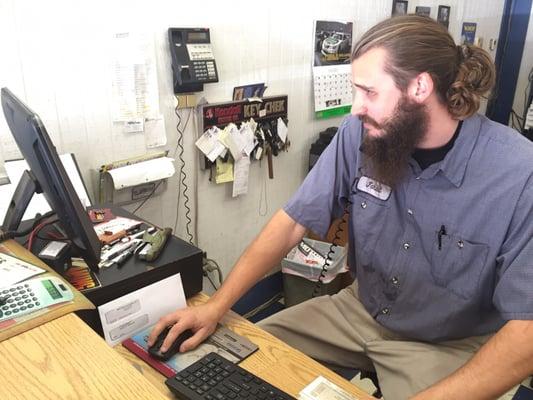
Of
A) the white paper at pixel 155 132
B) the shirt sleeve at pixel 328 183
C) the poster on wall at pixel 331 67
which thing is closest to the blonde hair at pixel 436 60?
the shirt sleeve at pixel 328 183

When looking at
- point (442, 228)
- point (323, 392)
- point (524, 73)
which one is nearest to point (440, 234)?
point (442, 228)

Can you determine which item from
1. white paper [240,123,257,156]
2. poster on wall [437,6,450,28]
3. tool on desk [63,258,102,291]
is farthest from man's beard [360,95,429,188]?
poster on wall [437,6,450,28]

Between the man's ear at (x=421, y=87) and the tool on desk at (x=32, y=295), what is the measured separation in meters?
0.89

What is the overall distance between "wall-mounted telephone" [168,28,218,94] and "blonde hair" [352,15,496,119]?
72cm

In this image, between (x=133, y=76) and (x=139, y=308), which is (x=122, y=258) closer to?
(x=139, y=308)

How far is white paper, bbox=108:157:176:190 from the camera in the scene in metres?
1.60

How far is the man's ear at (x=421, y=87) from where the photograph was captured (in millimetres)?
1133

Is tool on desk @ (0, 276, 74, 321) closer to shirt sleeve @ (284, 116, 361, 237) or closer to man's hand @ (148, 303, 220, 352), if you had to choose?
man's hand @ (148, 303, 220, 352)

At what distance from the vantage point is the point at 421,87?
3.74 ft

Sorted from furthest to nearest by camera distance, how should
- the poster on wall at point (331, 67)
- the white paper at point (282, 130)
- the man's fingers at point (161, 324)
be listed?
the poster on wall at point (331, 67)
the white paper at point (282, 130)
the man's fingers at point (161, 324)

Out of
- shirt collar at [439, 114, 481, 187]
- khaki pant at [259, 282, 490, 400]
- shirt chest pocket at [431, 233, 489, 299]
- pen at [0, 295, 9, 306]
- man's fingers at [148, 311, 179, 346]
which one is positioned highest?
shirt collar at [439, 114, 481, 187]

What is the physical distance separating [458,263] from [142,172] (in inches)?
42.9

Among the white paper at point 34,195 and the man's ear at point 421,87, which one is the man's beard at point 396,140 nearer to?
the man's ear at point 421,87

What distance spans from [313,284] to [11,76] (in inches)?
63.0
